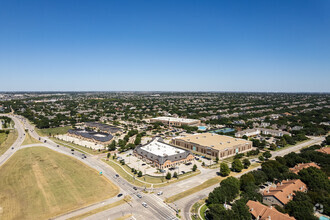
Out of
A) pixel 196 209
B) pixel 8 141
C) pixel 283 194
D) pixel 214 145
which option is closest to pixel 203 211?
pixel 196 209

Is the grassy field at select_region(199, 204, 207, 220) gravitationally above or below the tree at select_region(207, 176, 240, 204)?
below

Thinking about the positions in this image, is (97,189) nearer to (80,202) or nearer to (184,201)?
(80,202)

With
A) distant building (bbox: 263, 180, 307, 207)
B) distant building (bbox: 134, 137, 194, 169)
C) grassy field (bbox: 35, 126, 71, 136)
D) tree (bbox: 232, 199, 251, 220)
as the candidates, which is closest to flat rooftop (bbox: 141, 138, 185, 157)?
distant building (bbox: 134, 137, 194, 169)

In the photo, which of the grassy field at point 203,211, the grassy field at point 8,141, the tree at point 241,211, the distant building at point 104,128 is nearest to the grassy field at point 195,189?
the grassy field at point 203,211

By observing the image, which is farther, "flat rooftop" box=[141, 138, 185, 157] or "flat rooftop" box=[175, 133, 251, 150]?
"flat rooftop" box=[175, 133, 251, 150]

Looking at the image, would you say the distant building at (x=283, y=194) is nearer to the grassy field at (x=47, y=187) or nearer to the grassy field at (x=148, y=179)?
the grassy field at (x=148, y=179)

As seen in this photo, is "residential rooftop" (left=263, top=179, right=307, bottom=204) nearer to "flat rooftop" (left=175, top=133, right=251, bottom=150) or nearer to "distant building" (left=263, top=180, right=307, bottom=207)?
"distant building" (left=263, top=180, right=307, bottom=207)

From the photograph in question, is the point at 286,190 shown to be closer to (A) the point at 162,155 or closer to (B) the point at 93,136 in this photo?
(A) the point at 162,155
